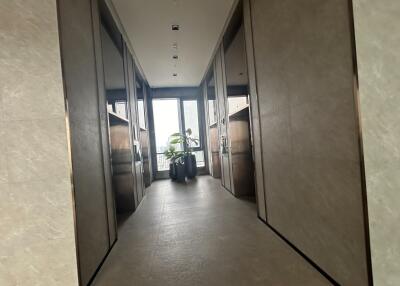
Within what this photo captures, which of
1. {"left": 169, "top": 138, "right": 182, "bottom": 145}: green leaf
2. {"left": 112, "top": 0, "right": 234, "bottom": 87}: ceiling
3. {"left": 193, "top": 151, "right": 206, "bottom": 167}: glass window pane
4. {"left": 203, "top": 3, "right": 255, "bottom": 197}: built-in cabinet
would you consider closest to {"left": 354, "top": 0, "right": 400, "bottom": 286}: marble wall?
{"left": 203, "top": 3, "right": 255, "bottom": 197}: built-in cabinet

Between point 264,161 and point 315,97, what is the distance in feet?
5.19

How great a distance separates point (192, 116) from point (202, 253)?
24.8 ft

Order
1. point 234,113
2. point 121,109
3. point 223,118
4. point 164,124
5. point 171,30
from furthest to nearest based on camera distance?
point 164,124 < point 223,118 < point 234,113 < point 171,30 < point 121,109

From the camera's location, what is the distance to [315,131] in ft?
7.18

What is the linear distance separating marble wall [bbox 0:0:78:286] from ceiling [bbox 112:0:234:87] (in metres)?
2.13

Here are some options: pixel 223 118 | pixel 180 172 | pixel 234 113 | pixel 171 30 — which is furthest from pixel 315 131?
pixel 180 172

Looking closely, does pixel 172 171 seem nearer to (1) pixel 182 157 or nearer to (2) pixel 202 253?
(1) pixel 182 157

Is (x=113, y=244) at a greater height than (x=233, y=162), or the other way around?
(x=233, y=162)

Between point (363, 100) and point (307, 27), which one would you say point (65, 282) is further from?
point (307, 27)

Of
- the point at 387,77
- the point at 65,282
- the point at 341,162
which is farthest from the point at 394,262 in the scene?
the point at 65,282

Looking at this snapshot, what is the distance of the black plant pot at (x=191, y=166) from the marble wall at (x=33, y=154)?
22.3ft

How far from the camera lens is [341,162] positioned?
6.18 feet

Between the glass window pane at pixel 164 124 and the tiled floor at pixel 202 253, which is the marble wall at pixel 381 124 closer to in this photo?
the tiled floor at pixel 202 253

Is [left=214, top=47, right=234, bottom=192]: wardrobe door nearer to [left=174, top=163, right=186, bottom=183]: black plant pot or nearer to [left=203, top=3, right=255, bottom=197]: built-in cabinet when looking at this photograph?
[left=203, top=3, right=255, bottom=197]: built-in cabinet
